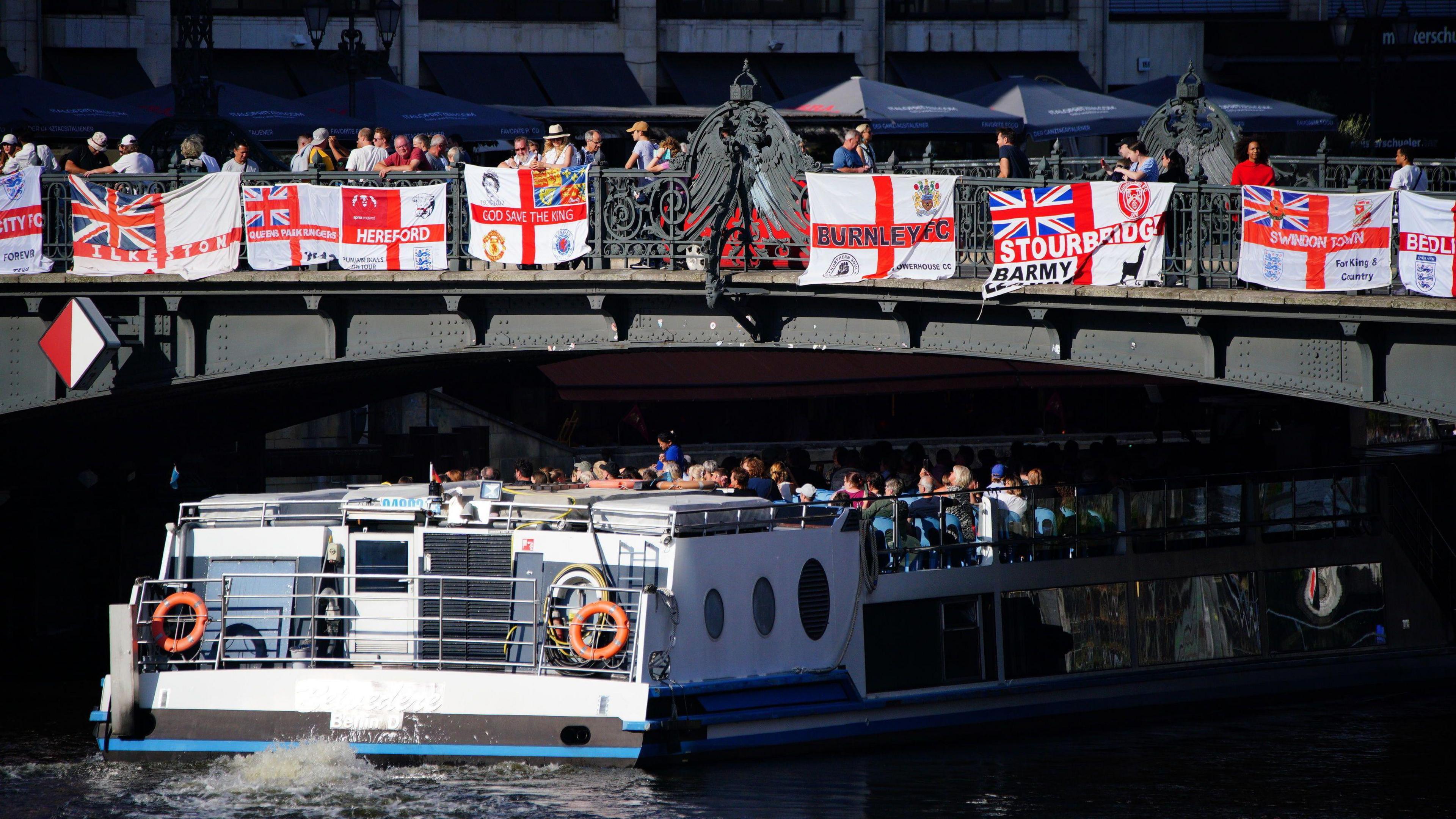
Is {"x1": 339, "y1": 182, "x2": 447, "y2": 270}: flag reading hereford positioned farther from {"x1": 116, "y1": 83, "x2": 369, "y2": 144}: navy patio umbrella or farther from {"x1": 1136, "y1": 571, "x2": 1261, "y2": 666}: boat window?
{"x1": 1136, "y1": 571, "x2": 1261, "y2": 666}: boat window

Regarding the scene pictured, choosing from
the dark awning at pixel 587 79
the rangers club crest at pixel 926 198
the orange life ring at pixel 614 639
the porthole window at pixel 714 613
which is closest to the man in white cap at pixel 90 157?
the orange life ring at pixel 614 639

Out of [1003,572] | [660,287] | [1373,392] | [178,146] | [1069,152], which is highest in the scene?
[1069,152]

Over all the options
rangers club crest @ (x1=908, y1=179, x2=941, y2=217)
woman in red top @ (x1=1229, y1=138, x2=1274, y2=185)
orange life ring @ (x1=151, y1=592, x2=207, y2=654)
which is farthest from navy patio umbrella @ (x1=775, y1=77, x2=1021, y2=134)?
orange life ring @ (x1=151, y1=592, x2=207, y2=654)

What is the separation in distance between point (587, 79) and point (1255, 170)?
25707 millimetres

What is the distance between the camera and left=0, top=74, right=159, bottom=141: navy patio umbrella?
98.5 ft

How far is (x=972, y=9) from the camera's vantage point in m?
48.3

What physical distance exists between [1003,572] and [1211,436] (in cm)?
1203

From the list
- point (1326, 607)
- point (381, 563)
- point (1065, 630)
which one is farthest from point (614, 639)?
point (1326, 607)

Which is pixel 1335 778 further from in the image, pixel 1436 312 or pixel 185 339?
pixel 185 339

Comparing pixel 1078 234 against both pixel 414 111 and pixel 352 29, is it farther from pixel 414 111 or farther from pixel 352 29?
pixel 414 111

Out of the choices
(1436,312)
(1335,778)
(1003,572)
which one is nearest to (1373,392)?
(1436,312)

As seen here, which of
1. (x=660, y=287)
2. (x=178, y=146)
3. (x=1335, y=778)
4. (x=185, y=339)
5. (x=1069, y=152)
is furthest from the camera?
(x=1069, y=152)

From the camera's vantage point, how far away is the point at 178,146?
2686 cm

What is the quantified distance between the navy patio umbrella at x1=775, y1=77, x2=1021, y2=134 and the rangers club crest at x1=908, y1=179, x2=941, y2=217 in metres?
12.5
